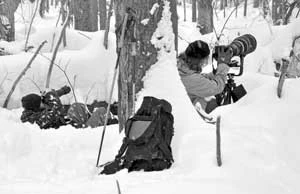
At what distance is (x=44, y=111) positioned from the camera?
519cm

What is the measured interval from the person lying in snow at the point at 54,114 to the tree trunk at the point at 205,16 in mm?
7146

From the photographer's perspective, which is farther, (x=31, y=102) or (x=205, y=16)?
(x=205, y=16)

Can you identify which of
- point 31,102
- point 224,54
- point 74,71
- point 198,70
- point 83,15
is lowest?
point 31,102

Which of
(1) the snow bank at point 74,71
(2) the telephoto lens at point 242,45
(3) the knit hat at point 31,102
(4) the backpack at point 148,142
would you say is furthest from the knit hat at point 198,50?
(1) the snow bank at point 74,71

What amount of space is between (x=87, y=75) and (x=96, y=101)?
0.53 metres

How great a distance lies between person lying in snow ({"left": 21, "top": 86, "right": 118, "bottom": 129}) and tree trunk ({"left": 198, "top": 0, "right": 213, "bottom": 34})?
7.15 m

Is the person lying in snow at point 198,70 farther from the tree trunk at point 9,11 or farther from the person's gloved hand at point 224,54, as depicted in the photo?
the tree trunk at point 9,11

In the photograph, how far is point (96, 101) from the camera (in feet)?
22.7

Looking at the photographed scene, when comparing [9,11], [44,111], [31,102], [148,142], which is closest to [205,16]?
[9,11]

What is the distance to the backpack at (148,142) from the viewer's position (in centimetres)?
261

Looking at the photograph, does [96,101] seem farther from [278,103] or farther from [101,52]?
[278,103]

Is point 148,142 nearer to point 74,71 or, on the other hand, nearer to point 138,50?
point 138,50

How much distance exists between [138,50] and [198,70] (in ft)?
2.44

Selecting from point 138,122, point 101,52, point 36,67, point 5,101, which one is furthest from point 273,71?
point 138,122
